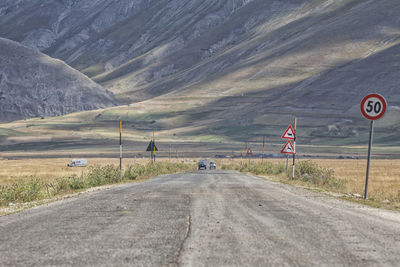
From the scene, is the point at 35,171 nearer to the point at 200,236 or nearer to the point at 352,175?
the point at 352,175

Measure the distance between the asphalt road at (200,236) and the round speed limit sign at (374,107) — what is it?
458cm

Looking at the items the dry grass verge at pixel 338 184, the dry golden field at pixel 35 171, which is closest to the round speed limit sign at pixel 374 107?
the dry grass verge at pixel 338 184

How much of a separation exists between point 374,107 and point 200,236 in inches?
419

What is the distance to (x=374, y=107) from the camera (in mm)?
17969

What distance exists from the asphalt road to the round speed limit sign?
4576 mm

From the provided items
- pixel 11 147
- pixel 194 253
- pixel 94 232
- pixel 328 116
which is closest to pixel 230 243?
pixel 194 253

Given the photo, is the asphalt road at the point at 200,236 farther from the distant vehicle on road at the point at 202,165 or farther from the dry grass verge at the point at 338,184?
the distant vehicle on road at the point at 202,165

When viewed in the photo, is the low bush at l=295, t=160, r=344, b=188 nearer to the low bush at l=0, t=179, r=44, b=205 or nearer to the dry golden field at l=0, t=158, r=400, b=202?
the dry golden field at l=0, t=158, r=400, b=202

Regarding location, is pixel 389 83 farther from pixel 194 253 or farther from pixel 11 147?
pixel 194 253

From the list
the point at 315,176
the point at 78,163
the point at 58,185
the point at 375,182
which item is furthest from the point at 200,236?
the point at 78,163

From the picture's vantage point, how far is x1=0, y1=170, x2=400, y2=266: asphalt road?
7.59 meters

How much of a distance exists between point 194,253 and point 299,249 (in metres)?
1.60

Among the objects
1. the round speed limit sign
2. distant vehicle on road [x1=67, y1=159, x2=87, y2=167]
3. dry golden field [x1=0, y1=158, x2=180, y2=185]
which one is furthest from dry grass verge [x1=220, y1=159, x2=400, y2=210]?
distant vehicle on road [x1=67, y1=159, x2=87, y2=167]

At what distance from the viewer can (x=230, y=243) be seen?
8688 mm
